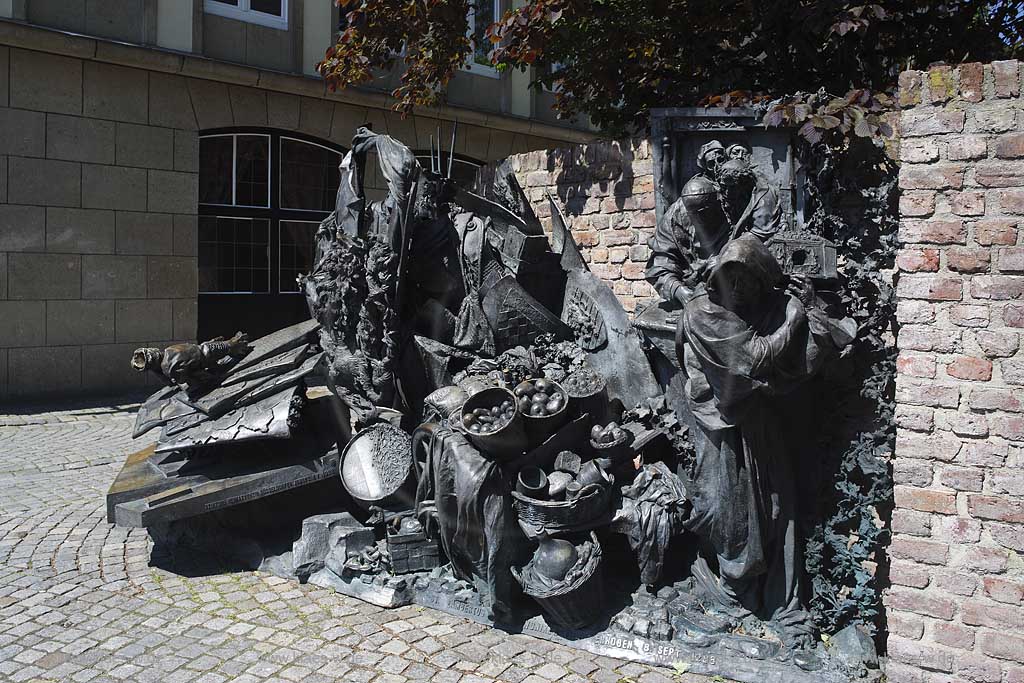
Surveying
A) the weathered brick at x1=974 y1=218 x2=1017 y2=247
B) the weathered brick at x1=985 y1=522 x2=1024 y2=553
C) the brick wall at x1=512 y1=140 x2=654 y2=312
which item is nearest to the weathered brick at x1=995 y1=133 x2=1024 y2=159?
the weathered brick at x1=974 y1=218 x2=1017 y2=247

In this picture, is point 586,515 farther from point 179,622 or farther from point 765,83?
point 765,83

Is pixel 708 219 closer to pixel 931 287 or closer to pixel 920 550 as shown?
pixel 931 287

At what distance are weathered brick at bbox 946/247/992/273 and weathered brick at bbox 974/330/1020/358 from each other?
0.26m

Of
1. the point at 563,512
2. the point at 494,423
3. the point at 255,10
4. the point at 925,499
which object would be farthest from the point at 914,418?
the point at 255,10

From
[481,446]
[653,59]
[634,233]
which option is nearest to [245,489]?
[481,446]

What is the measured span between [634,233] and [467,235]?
1.49 metres

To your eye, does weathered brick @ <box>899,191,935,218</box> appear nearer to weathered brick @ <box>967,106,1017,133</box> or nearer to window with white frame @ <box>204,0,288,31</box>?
weathered brick @ <box>967,106,1017,133</box>

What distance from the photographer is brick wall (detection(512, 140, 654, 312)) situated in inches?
259

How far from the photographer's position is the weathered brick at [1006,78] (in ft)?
11.5

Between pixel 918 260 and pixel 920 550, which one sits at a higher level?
pixel 918 260

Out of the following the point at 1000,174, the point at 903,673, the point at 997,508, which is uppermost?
the point at 1000,174

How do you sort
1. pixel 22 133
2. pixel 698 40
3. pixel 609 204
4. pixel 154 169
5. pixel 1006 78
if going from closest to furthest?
pixel 1006 78 → pixel 609 204 → pixel 698 40 → pixel 22 133 → pixel 154 169

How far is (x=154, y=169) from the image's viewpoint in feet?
37.8

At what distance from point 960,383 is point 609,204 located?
3538mm
